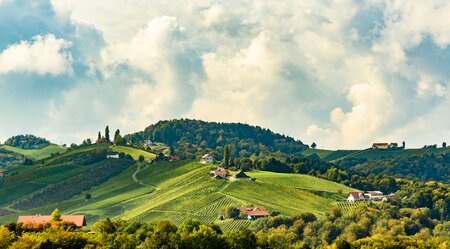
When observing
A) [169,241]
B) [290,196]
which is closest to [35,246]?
[169,241]

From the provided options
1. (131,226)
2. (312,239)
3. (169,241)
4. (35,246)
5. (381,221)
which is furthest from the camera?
(381,221)

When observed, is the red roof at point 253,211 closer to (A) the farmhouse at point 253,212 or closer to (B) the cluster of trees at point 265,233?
(A) the farmhouse at point 253,212

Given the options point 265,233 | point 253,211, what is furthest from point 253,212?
point 265,233

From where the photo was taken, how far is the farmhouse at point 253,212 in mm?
175613

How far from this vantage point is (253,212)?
177125 mm

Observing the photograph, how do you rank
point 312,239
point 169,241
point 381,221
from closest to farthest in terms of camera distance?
1. point 169,241
2. point 312,239
3. point 381,221

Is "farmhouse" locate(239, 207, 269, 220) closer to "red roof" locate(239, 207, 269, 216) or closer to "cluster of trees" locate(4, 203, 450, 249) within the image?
"red roof" locate(239, 207, 269, 216)

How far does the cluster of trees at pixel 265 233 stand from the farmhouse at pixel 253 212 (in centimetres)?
541

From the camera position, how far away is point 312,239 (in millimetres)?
162250

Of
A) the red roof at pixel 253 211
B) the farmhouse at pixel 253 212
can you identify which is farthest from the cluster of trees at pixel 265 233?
the red roof at pixel 253 211

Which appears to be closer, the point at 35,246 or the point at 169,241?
the point at 35,246

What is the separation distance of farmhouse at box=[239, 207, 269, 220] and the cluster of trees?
17.8ft

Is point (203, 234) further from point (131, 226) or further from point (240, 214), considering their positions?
point (240, 214)

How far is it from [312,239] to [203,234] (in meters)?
54.4
